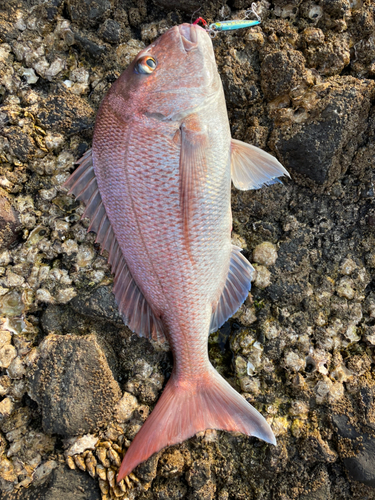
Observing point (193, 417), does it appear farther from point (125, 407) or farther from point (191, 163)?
point (191, 163)

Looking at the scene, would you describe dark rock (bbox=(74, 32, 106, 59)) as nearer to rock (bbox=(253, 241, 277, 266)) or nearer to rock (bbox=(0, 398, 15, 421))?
rock (bbox=(253, 241, 277, 266))

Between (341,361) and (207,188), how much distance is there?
1344mm

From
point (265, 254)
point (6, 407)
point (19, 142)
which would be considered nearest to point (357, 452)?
point (265, 254)

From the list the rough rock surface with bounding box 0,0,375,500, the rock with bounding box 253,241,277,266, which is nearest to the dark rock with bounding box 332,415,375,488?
the rough rock surface with bounding box 0,0,375,500

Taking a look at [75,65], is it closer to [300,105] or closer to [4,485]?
[300,105]

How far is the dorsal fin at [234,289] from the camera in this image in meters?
2.11

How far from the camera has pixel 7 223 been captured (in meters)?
2.14

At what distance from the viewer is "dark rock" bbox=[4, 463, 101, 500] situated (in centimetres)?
183

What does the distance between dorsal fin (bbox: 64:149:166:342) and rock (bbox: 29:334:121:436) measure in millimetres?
280

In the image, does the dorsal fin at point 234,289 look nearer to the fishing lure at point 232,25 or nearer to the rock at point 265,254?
the rock at point 265,254

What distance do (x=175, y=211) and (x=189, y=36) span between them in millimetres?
925

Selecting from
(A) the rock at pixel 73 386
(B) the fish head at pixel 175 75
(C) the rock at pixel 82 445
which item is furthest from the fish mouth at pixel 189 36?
(C) the rock at pixel 82 445

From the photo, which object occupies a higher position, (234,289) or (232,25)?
(232,25)

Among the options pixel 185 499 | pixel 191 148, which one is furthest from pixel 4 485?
pixel 191 148
